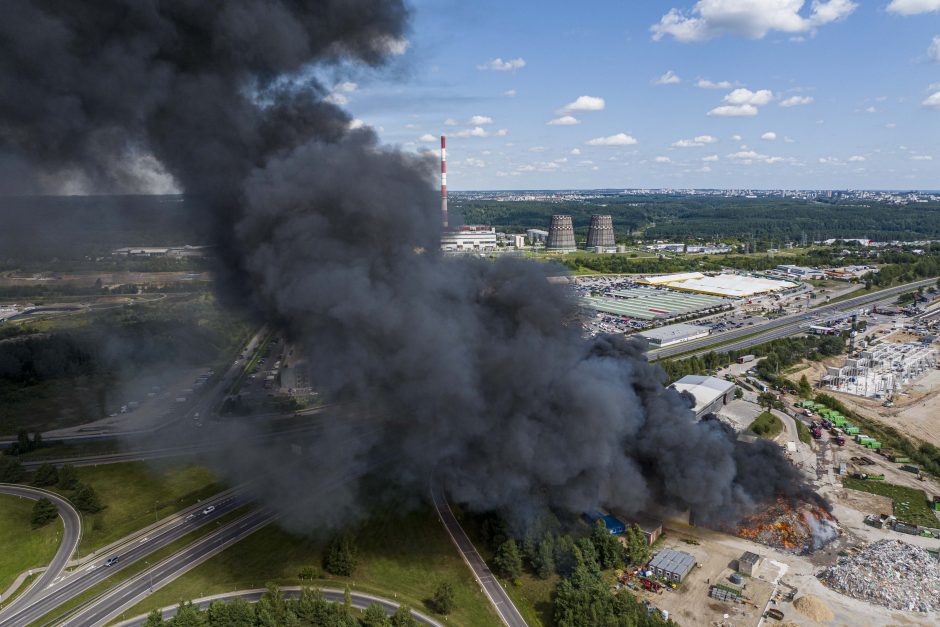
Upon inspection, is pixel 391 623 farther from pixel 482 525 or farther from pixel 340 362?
pixel 340 362

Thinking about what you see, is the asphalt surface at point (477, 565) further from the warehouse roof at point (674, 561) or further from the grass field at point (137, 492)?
the grass field at point (137, 492)

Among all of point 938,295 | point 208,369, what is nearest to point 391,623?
point 208,369

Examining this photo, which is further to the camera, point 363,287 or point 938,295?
point 938,295

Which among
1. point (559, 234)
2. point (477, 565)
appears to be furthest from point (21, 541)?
point (559, 234)

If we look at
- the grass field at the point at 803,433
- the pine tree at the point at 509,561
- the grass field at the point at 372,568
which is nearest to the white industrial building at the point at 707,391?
the grass field at the point at 803,433

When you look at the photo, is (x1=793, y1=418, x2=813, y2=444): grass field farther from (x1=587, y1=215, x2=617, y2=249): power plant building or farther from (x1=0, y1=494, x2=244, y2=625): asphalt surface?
(x1=587, y1=215, x2=617, y2=249): power plant building
